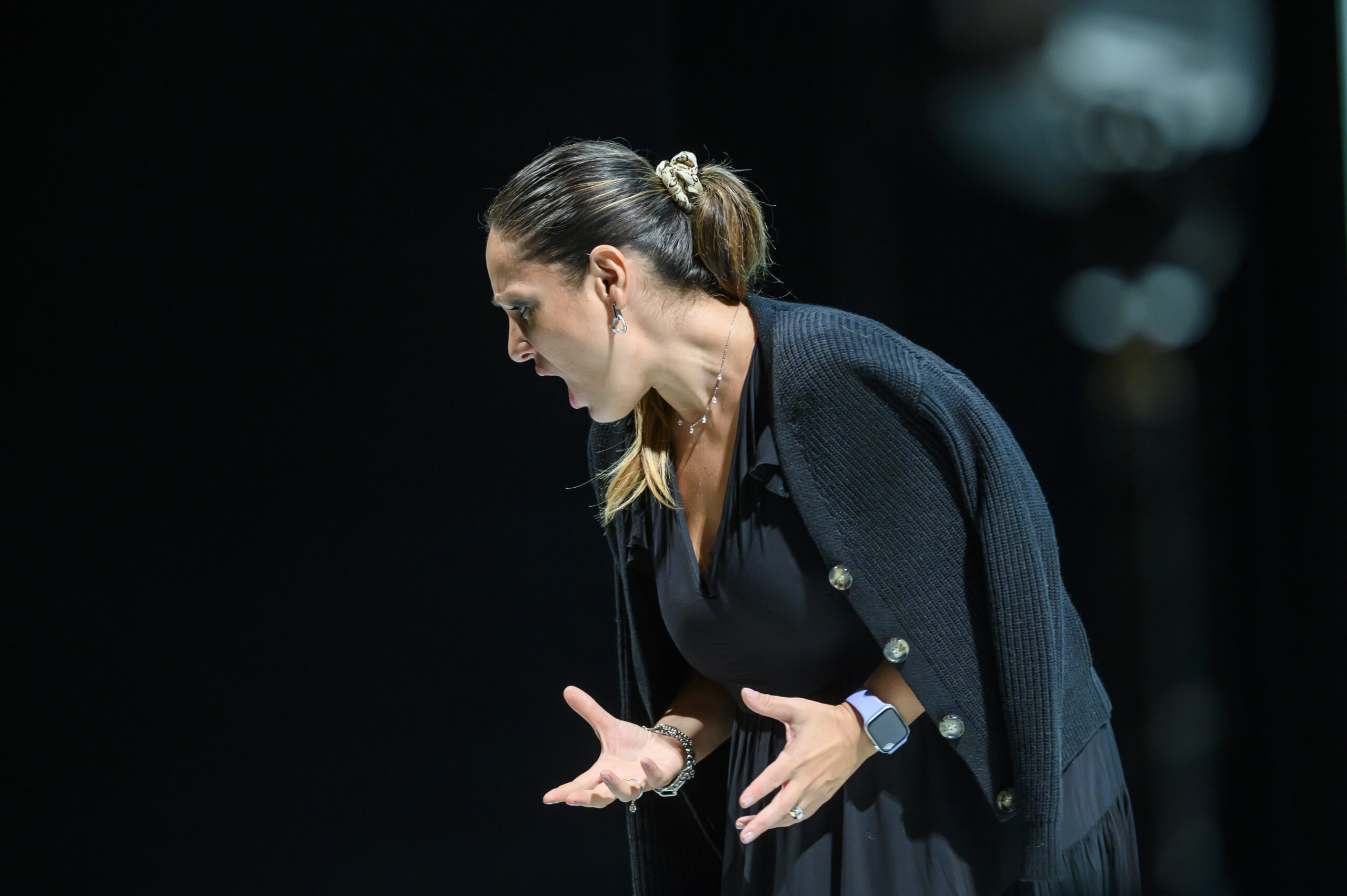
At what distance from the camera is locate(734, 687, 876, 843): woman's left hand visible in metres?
1.00

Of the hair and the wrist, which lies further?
the hair

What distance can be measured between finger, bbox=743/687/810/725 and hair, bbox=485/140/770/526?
265 mm

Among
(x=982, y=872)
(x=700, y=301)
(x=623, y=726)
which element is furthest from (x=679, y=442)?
(x=982, y=872)

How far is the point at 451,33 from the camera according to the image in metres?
2.20

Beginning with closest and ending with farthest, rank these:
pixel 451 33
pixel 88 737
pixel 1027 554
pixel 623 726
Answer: pixel 1027 554 → pixel 623 726 → pixel 88 737 → pixel 451 33

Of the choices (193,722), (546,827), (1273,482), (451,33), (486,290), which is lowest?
(546,827)

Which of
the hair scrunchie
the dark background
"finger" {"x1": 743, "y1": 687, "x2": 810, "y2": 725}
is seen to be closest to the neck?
the hair scrunchie

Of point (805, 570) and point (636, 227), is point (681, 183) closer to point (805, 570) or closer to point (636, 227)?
point (636, 227)

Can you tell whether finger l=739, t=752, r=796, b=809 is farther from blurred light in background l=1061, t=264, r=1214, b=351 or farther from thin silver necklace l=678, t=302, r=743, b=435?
blurred light in background l=1061, t=264, r=1214, b=351

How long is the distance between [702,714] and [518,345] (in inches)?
Result: 17.6

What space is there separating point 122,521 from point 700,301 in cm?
132

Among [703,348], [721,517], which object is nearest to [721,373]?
[703,348]

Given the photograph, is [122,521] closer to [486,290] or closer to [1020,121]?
[486,290]

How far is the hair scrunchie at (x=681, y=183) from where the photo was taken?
119cm
